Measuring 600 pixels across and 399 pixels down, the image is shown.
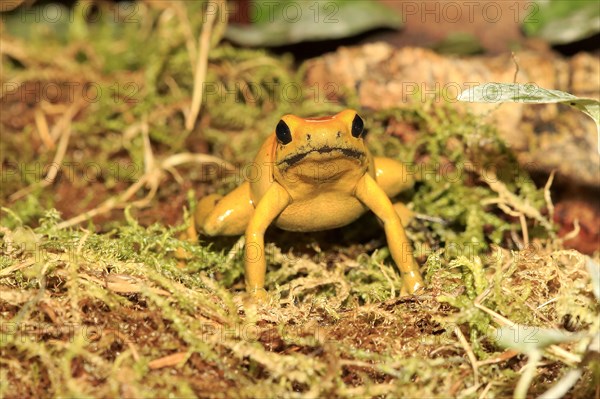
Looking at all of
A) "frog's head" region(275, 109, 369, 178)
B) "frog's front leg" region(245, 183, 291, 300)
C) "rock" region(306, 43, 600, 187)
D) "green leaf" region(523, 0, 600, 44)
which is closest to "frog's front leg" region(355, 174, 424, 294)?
"frog's head" region(275, 109, 369, 178)

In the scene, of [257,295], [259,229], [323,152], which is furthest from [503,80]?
[257,295]

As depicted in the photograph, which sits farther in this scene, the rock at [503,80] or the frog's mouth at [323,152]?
the rock at [503,80]

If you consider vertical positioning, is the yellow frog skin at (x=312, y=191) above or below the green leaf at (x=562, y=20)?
below

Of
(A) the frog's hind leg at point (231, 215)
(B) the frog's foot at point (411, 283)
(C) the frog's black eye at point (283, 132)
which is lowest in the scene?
(B) the frog's foot at point (411, 283)

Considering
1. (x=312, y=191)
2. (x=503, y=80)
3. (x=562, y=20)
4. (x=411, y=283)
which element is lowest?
(x=411, y=283)

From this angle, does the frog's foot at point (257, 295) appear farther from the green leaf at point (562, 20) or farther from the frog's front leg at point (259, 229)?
the green leaf at point (562, 20)

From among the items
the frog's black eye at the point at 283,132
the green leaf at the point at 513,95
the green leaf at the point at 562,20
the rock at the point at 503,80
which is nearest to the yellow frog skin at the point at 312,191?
the frog's black eye at the point at 283,132

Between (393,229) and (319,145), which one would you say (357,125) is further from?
(393,229)
